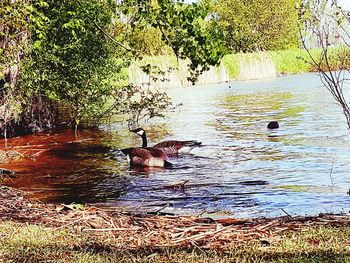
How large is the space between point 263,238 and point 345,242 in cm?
72

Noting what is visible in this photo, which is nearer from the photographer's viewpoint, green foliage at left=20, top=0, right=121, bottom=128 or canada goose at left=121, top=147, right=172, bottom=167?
canada goose at left=121, top=147, right=172, bottom=167

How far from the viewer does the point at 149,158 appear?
41.5ft

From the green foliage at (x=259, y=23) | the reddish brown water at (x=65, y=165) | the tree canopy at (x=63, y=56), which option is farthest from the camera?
the green foliage at (x=259, y=23)

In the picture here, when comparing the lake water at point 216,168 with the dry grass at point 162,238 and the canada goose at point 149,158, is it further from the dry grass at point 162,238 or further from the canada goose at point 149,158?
the dry grass at point 162,238

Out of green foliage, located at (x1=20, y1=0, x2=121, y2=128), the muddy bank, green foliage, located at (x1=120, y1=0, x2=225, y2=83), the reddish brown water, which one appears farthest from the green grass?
green foliage, located at (x1=20, y1=0, x2=121, y2=128)

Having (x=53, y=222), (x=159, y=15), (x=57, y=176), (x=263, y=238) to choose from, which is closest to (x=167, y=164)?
(x=57, y=176)

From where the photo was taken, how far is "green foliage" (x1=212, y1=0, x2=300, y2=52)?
257 feet

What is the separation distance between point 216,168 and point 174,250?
24.8 feet

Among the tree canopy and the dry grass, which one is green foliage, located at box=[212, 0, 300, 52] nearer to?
the tree canopy

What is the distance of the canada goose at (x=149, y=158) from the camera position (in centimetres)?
1262

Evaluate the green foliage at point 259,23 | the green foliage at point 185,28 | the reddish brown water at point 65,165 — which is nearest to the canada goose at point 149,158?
the reddish brown water at point 65,165

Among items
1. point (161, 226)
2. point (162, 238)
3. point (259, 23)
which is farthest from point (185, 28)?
point (259, 23)

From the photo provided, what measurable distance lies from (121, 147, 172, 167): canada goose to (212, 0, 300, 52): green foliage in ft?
217

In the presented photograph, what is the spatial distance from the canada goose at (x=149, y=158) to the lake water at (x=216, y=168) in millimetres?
269
